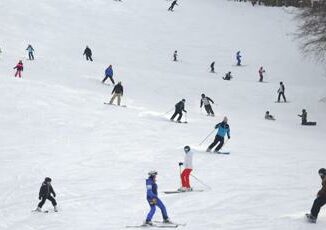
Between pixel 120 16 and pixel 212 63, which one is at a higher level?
pixel 120 16

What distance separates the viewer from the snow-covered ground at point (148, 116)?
14719 mm

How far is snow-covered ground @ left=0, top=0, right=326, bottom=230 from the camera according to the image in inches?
579

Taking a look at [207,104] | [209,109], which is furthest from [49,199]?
[209,109]

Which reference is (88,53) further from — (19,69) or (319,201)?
(319,201)

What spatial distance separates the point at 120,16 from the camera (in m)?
52.2

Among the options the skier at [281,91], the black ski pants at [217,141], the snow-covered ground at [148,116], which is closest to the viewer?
the snow-covered ground at [148,116]

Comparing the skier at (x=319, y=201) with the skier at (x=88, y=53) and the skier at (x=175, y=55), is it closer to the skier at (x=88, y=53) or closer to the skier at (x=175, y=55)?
the skier at (x=88, y=53)

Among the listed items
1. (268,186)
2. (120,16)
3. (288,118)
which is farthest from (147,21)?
(268,186)

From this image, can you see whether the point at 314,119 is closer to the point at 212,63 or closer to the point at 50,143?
the point at 212,63

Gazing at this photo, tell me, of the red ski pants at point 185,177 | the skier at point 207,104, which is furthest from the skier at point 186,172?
the skier at point 207,104

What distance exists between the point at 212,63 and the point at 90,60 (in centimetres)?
903

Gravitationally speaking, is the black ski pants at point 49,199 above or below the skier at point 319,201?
below

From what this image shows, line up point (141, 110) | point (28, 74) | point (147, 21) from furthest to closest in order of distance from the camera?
point (147, 21)
point (28, 74)
point (141, 110)

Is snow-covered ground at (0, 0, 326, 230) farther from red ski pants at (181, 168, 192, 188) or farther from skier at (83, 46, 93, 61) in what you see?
skier at (83, 46, 93, 61)
